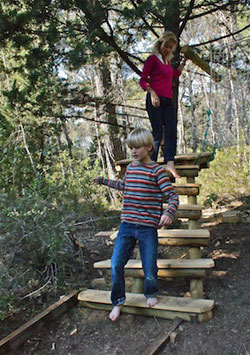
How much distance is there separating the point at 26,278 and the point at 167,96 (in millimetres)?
2293

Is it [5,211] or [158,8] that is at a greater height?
[158,8]

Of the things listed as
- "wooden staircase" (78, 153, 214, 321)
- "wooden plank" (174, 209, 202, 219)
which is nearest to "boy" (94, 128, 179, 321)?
"wooden staircase" (78, 153, 214, 321)

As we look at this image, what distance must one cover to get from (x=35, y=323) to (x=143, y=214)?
119cm

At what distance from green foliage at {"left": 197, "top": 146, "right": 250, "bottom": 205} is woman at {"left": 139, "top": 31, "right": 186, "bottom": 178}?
2893 mm

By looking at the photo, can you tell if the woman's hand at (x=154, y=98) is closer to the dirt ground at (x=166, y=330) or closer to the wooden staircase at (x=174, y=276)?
the wooden staircase at (x=174, y=276)

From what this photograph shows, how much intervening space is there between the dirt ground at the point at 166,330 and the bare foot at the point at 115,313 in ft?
0.25

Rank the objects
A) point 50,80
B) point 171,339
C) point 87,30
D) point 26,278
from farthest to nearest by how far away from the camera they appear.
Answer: point 50,80 < point 87,30 < point 26,278 < point 171,339

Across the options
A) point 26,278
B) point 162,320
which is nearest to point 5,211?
point 26,278

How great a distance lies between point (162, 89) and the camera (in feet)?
10.7

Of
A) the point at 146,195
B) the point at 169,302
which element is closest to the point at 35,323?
the point at 169,302

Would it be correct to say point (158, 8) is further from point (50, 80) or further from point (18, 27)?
point (50, 80)

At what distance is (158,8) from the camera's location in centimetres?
346

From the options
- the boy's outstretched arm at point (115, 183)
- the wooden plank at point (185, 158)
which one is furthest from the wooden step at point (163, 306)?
the wooden plank at point (185, 158)

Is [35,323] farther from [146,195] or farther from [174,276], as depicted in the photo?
[146,195]
